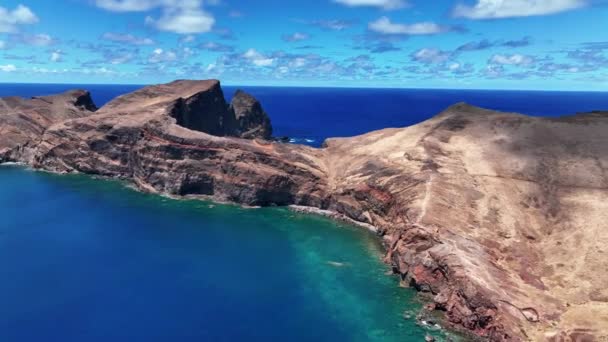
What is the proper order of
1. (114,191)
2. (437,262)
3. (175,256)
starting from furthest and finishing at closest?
1. (114,191)
2. (175,256)
3. (437,262)

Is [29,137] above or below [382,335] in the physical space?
above

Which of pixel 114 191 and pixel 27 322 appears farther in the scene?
pixel 114 191

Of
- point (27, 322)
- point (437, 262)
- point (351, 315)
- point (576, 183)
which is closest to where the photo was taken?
point (27, 322)

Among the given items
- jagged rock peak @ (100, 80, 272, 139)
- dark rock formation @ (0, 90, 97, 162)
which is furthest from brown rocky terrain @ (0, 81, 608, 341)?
jagged rock peak @ (100, 80, 272, 139)

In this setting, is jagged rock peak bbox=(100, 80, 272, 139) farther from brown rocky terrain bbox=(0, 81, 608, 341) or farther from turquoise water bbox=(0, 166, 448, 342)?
turquoise water bbox=(0, 166, 448, 342)

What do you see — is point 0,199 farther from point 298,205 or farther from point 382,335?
point 382,335

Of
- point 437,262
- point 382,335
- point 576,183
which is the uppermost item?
point 576,183

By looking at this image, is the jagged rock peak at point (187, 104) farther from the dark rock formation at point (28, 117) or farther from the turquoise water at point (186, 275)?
the turquoise water at point (186, 275)

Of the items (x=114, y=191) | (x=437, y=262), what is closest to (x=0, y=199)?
(x=114, y=191)
